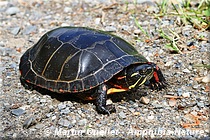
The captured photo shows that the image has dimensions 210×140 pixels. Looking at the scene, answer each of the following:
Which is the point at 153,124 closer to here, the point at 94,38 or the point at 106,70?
the point at 106,70

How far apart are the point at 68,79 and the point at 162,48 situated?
1.70m

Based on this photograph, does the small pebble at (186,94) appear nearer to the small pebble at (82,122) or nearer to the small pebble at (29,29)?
the small pebble at (82,122)

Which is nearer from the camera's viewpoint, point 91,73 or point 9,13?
point 91,73

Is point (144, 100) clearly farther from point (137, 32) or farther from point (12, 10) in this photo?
point (12, 10)

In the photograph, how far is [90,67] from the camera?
13.5 feet

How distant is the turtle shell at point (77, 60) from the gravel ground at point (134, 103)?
24 centimetres

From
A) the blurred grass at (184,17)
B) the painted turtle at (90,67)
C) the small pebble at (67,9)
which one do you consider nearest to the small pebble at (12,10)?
the small pebble at (67,9)

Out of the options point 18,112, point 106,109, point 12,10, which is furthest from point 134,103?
point 12,10

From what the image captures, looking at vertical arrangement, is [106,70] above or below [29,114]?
above

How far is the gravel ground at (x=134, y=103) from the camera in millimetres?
3848

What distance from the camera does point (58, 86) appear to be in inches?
167

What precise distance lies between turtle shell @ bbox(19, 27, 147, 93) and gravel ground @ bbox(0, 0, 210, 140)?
24 cm

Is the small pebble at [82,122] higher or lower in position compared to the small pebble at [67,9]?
lower

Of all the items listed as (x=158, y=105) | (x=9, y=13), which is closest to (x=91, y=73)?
(x=158, y=105)
